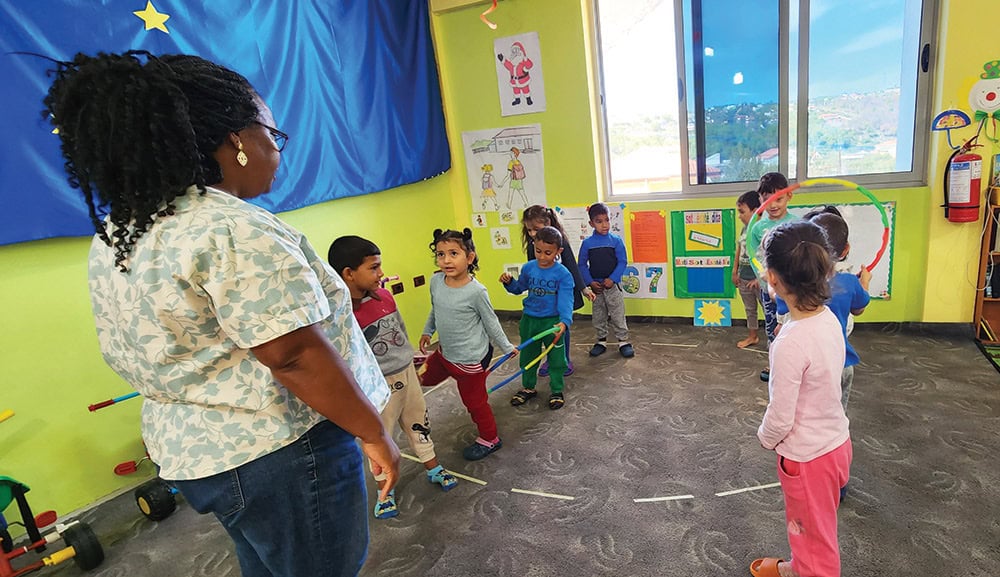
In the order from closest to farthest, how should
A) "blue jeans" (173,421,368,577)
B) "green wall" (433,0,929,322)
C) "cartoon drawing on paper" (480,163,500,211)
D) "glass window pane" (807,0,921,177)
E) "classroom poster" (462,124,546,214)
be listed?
"blue jeans" (173,421,368,577), "glass window pane" (807,0,921,177), "green wall" (433,0,929,322), "classroom poster" (462,124,546,214), "cartoon drawing on paper" (480,163,500,211)

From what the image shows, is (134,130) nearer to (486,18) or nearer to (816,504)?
(816,504)

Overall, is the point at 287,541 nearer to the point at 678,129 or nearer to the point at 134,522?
the point at 134,522

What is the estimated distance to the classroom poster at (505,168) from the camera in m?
4.73

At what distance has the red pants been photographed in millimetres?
2885

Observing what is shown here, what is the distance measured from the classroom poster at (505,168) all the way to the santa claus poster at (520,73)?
175mm

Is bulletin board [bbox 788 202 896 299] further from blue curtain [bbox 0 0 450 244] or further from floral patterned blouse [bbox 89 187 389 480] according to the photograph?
floral patterned blouse [bbox 89 187 389 480]

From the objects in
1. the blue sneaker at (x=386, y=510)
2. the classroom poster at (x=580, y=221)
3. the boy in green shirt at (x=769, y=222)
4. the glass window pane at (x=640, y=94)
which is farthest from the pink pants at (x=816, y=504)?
the glass window pane at (x=640, y=94)

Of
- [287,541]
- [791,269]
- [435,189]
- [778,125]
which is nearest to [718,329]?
[778,125]

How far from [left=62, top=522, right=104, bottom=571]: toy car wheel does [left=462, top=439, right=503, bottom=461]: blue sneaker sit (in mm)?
1656

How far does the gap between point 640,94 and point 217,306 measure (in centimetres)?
409

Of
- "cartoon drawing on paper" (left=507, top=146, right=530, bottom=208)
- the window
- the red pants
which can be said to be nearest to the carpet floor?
the red pants

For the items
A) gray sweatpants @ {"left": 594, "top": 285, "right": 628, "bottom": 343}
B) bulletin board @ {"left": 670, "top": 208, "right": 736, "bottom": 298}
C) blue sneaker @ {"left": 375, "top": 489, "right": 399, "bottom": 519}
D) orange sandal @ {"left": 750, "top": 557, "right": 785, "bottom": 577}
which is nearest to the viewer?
orange sandal @ {"left": 750, "top": 557, "right": 785, "bottom": 577}

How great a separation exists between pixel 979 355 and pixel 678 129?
2.39 meters

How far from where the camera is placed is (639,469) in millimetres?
2746
